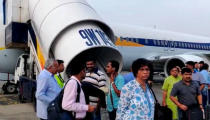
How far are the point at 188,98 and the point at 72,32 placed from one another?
2.50m

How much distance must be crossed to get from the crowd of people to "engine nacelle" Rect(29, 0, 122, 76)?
0.84 m

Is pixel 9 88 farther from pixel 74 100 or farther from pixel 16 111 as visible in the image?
pixel 74 100

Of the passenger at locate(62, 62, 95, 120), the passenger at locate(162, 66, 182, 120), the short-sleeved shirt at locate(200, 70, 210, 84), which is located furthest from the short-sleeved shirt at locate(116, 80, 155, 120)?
the short-sleeved shirt at locate(200, 70, 210, 84)

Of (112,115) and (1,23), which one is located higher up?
(1,23)

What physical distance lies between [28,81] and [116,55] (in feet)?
11.2

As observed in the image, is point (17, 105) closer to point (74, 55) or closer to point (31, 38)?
point (31, 38)

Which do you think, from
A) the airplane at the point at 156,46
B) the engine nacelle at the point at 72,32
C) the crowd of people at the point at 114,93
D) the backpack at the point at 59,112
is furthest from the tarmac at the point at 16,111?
the airplane at the point at 156,46

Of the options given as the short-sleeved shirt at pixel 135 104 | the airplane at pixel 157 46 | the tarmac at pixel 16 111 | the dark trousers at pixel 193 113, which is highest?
the airplane at pixel 157 46

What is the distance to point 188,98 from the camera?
4.14 metres

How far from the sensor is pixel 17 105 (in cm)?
871

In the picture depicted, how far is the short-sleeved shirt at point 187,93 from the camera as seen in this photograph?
13.6 feet

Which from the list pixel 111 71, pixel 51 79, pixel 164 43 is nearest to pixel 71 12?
pixel 111 71

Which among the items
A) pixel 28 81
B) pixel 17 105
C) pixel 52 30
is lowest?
pixel 17 105

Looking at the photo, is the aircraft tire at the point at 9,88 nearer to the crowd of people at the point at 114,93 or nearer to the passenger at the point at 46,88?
the crowd of people at the point at 114,93
